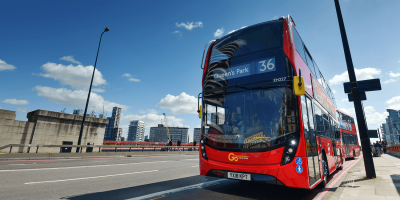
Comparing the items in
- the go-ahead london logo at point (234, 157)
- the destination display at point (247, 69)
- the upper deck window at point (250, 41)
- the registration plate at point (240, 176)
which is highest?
the upper deck window at point (250, 41)

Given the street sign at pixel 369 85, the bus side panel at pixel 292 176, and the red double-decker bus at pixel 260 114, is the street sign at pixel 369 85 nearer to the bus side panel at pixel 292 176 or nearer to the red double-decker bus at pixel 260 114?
the red double-decker bus at pixel 260 114

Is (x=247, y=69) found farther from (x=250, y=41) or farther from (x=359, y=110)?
(x=359, y=110)

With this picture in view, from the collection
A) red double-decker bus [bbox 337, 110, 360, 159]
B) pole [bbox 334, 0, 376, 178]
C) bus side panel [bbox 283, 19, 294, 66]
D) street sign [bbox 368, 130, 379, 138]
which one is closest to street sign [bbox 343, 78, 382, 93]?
pole [bbox 334, 0, 376, 178]

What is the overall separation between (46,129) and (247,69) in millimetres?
17588

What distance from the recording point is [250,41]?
5508 millimetres

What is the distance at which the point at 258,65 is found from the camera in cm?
505

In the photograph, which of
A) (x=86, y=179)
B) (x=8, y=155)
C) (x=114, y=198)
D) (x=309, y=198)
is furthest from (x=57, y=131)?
(x=309, y=198)

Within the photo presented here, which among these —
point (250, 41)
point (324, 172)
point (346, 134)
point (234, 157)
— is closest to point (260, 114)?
point (234, 157)

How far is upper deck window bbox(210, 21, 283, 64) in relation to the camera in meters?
5.16

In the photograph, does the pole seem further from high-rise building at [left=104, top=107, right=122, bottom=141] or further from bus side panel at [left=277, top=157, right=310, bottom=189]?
high-rise building at [left=104, top=107, right=122, bottom=141]

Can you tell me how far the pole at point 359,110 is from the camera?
22.5 feet

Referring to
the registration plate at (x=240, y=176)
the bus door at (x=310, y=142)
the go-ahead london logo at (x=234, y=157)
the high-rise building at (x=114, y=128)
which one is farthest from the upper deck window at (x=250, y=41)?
the high-rise building at (x=114, y=128)

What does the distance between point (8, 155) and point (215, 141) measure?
45.5 feet

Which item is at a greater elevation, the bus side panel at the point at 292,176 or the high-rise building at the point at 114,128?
the high-rise building at the point at 114,128
